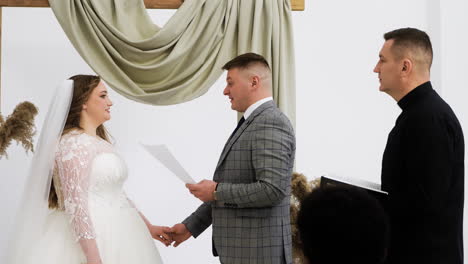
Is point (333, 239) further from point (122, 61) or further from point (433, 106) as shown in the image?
point (122, 61)

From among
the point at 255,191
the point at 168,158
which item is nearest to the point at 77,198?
the point at 168,158

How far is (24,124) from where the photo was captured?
9.82 ft

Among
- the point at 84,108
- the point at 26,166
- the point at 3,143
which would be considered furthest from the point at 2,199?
the point at 84,108

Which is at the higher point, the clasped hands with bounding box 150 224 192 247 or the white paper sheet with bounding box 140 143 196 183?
the white paper sheet with bounding box 140 143 196 183

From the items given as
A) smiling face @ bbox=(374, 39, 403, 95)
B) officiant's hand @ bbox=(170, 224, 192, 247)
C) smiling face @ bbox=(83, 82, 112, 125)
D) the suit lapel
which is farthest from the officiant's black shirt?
smiling face @ bbox=(83, 82, 112, 125)

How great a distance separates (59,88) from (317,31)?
235 centimetres

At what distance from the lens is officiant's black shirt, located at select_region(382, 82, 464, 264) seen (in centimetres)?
227

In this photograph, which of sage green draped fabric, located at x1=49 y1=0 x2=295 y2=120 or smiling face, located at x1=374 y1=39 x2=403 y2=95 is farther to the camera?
sage green draped fabric, located at x1=49 y1=0 x2=295 y2=120

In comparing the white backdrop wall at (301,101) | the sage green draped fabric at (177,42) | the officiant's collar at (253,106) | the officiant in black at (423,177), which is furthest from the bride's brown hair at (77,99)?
the officiant in black at (423,177)

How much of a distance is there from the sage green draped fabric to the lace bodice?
615mm

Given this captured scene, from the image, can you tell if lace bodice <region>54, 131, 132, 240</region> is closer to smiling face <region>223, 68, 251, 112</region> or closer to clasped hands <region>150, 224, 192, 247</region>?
clasped hands <region>150, 224, 192, 247</region>

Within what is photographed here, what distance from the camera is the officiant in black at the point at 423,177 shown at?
227cm

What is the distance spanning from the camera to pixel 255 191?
8.50 ft

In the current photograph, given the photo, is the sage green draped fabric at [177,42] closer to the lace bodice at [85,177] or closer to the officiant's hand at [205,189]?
the lace bodice at [85,177]
